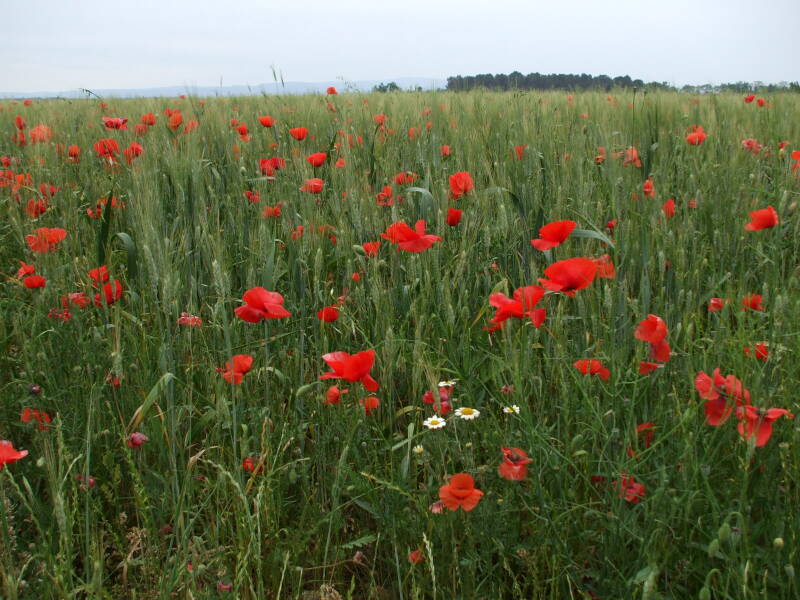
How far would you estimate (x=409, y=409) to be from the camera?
135cm

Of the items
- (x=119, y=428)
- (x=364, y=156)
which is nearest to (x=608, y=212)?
(x=364, y=156)

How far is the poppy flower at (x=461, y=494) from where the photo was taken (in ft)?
3.15

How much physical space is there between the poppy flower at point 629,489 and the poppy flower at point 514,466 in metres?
0.14

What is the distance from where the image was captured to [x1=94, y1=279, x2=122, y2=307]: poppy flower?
4.71 feet

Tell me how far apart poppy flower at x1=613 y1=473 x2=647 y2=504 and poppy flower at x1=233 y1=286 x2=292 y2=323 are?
61 centimetres

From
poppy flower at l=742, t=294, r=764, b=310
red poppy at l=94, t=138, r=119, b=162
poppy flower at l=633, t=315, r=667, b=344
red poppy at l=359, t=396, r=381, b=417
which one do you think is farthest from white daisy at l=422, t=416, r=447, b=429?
red poppy at l=94, t=138, r=119, b=162

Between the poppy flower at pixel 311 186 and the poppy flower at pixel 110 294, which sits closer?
the poppy flower at pixel 110 294

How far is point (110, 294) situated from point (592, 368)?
3.46 feet

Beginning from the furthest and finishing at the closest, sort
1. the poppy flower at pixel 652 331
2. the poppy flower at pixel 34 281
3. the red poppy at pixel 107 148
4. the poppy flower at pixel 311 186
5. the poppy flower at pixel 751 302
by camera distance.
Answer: the red poppy at pixel 107 148 → the poppy flower at pixel 311 186 → the poppy flower at pixel 34 281 → the poppy flower at pixel 751 302 → the poppy flower at pixel 652 331

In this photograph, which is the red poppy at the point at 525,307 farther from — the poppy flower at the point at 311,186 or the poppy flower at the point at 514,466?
the poppy flower at the point at 311,186

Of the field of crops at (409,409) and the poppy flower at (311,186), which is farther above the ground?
the poppy flower at (311,186)

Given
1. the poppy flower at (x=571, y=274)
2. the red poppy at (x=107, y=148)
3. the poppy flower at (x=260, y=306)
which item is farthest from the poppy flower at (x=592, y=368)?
the red poppy at (x=107, y=148)

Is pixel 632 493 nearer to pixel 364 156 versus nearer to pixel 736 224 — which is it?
pixel 736 224

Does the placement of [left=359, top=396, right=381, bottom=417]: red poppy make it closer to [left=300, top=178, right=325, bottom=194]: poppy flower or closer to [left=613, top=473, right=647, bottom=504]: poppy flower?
[left=613, top=473, right=647, bottom=504]: poppy flower
